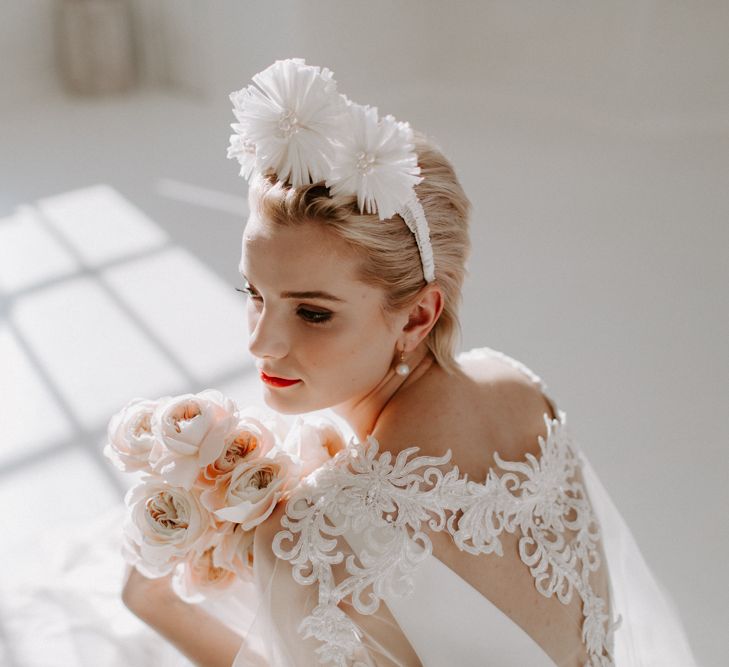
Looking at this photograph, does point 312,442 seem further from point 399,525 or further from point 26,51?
point 26,51

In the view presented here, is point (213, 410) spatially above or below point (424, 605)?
above

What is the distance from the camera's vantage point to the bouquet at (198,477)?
1.93m

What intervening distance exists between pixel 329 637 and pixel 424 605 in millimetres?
183

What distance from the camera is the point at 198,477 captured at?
1995 mm

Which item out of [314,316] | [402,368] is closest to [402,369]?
[402,368]

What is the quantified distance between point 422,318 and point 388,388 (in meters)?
0.17

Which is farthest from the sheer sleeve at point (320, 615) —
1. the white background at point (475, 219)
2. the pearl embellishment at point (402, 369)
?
the white background at point (475, 219)

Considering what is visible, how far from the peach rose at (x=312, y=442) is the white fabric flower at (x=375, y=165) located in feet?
1.85

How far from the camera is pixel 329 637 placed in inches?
71.5

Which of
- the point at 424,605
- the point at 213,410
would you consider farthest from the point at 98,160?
the point at 424,605

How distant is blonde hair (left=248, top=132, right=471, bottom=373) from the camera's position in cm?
186

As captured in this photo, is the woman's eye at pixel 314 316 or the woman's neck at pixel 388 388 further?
the woman's neck at pixel 388 388

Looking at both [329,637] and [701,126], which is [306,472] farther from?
[701,126]

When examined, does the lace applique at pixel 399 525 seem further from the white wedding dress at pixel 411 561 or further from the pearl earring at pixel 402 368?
the pearl earring at pixel 402 368
